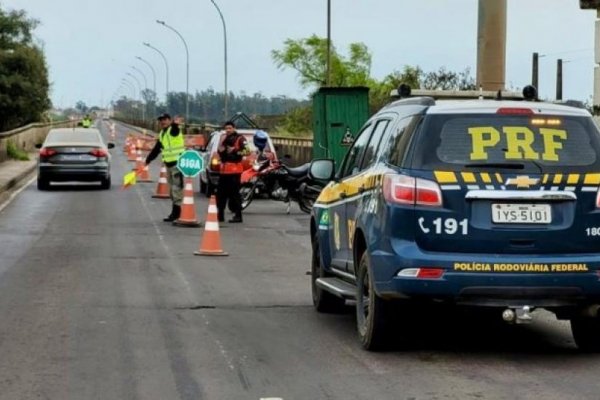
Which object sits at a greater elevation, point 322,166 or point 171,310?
point 322,166

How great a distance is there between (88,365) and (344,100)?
960 inches

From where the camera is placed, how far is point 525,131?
27.7 ft

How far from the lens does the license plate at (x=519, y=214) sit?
8.16m

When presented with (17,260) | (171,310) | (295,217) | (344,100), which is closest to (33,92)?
(344,100)

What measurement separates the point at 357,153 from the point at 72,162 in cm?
2104

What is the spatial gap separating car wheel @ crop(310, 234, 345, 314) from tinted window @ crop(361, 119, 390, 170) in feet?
5.05

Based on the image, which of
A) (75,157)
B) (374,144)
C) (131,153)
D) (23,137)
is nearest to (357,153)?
(374,144)

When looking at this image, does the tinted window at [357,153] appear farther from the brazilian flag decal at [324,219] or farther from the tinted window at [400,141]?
the tinted window at [400,141]

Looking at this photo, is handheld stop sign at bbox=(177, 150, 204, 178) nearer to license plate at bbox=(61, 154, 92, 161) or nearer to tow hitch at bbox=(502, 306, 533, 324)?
license plate at bbox=(61, 154, 92, 161)

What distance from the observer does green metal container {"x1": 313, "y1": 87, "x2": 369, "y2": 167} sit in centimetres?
3219

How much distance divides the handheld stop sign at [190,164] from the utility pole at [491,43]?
17.6 ft

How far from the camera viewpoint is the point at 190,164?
20641 mm

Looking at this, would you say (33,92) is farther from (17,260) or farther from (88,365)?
(88,365)

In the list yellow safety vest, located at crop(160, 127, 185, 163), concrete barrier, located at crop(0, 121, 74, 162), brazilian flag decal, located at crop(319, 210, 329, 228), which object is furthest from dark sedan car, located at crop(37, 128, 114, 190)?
brazilian flag decal, located at crop(319, 210, 329, 228)
